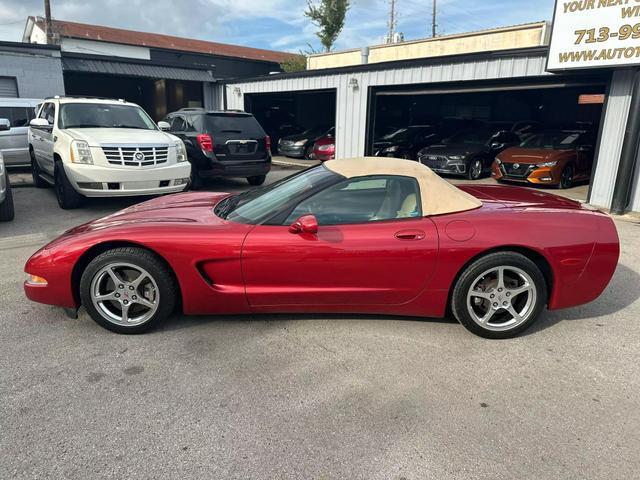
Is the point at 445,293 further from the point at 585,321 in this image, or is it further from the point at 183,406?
the point at 183,406

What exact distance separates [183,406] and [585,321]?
131 inches

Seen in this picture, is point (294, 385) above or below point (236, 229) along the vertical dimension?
below

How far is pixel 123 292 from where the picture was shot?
11.3 ft

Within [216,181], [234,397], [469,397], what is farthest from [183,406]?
[216,181]

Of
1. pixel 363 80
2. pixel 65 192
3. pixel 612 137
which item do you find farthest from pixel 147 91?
pixel 612 137

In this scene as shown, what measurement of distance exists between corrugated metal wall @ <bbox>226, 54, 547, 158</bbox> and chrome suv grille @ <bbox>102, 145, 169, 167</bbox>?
7.86 m

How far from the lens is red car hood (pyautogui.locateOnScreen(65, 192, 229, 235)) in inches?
146

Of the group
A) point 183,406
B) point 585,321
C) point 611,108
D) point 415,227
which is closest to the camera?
point 183,406

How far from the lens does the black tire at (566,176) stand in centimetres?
1184

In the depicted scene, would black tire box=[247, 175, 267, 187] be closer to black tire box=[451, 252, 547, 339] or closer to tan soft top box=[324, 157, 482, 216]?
tan soft top box=[324, 157, 482, 216]

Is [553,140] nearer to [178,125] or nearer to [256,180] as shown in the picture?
[256,180]

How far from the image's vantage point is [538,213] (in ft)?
11.9

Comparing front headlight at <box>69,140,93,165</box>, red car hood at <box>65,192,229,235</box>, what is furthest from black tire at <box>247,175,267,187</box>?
red car hood at <box>65,192,229,235</box>

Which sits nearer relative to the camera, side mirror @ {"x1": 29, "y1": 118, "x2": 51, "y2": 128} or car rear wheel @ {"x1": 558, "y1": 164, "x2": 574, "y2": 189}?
side mirror @ {"x1": 29, "y1": 118, "x2": 51, "y2": 128}
